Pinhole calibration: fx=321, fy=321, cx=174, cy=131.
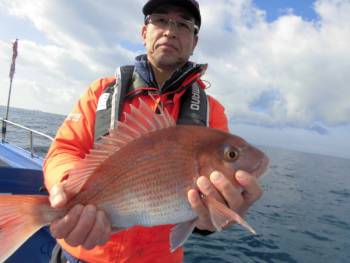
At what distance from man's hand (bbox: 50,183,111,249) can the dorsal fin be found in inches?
7.3

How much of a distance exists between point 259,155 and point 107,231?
1.24 m

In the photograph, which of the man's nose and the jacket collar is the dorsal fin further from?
the man's nose

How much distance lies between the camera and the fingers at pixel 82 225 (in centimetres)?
224

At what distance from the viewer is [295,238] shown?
1291 centimetres

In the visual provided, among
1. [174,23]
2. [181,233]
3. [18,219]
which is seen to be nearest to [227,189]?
[181,233]

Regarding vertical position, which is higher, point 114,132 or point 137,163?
point 114,132

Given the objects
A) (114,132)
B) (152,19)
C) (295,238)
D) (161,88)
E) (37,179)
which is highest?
(152,19)

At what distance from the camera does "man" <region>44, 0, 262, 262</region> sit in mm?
2275

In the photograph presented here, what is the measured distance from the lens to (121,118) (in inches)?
136

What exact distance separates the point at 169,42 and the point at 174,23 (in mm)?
255

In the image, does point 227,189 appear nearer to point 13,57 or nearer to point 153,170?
point 153,170

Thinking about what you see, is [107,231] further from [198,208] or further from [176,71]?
[176,71]

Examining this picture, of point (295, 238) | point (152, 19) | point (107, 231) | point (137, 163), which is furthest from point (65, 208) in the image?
point (295, 238)

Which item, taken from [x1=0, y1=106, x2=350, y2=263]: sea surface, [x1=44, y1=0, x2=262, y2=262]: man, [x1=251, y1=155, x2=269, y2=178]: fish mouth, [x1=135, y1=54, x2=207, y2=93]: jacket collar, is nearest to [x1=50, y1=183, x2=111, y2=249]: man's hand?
[x1=44, y1=0, x2=262, y2=262]: man
